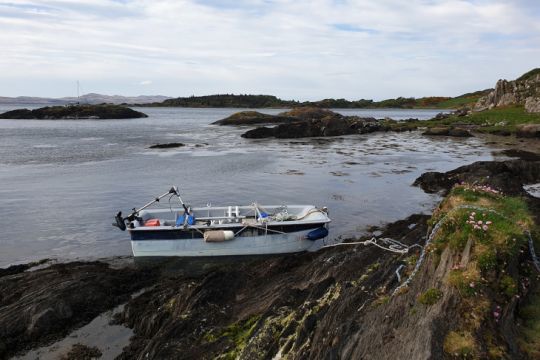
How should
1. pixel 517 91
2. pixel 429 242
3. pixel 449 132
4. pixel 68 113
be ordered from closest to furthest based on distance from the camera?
pixel 429 242
pixel 449 132
pixel 517 91
pixel 68 113

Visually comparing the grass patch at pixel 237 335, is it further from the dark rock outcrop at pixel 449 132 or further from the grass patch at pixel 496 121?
the dark rock outcrop at pixel 449 132

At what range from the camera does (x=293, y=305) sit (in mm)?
13641

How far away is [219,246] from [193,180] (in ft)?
69.1

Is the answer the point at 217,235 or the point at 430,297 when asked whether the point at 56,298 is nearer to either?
the point at 217,235

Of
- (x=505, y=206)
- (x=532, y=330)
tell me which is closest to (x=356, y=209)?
(x=505, y=206)

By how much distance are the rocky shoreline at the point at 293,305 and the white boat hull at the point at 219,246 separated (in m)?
0.74

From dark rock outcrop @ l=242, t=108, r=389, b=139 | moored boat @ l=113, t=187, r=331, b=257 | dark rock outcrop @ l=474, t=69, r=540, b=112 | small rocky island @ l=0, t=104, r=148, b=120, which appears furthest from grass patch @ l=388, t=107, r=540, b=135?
small rocky island @ l=0, t=104, r=148, b=120

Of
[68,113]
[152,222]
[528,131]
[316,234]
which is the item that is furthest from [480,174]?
[68,113]

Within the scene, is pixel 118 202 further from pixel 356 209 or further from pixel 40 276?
pixel 356 209

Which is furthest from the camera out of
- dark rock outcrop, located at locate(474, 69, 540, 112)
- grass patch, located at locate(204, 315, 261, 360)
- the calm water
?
dark rock outcrop, located at locate(474, 69, 540, 112)

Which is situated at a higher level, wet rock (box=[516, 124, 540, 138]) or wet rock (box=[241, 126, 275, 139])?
wet rock (box=[516, 124, 540, 138])

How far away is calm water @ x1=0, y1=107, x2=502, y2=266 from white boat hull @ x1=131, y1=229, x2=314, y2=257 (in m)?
2.33

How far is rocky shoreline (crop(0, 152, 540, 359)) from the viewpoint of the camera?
363 inches

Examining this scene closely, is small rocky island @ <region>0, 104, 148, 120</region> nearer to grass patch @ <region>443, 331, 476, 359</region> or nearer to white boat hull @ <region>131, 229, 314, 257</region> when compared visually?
white boat hull @ <region>131, 229, 314, 257</region>
